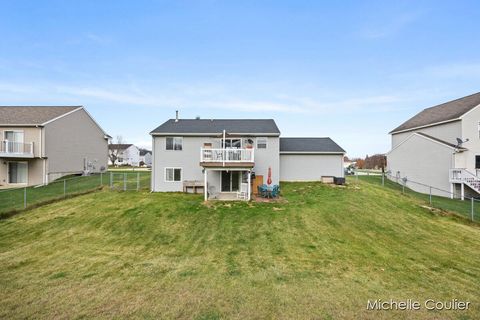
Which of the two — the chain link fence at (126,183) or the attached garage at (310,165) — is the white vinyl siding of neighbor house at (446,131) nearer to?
the attached garage at (310,165)

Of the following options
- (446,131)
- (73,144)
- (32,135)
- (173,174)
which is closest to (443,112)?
(446,131)

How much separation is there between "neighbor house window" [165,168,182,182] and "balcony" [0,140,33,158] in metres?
14.1

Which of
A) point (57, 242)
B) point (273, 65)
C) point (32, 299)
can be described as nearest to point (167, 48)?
point (273, 65)

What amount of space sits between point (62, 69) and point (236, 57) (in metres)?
18.3

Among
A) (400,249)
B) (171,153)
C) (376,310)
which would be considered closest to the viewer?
(376,310)

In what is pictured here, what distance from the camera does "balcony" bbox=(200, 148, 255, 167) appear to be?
16625 mm

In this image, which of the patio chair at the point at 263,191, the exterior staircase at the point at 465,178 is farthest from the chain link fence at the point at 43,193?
the exterior staircase at the point at 465,178

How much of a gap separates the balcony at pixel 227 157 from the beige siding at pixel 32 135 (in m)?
17.5

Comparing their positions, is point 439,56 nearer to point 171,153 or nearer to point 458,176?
point 458,176

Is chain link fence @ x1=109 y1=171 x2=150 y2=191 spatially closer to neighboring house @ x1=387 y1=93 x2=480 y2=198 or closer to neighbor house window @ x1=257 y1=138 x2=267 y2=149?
neighbor house window @ x1=257 y1=138 x2=267 y2=149

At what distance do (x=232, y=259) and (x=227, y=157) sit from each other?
933 cm

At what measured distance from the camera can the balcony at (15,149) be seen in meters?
21.3

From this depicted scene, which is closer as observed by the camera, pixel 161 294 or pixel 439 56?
pixel 161 294

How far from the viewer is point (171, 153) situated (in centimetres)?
1939
